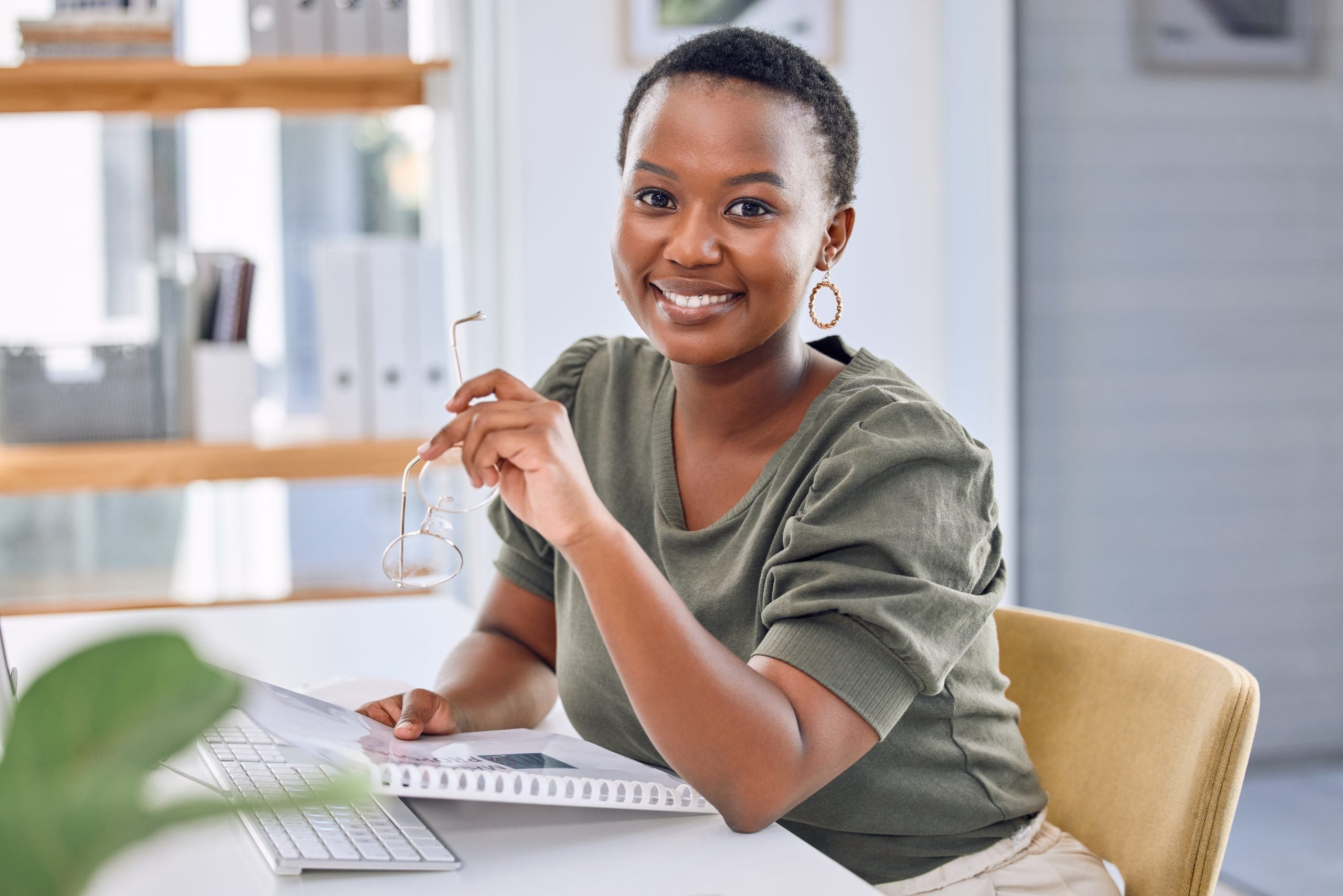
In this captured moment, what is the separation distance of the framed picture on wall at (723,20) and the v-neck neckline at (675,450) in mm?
1584

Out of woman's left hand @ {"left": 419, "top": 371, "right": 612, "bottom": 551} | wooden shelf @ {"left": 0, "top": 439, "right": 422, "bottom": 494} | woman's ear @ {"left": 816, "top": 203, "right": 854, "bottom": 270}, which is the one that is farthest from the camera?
wooden shelf @ {"left": 0, "top": 439, "right": 422, "bottom": 494}

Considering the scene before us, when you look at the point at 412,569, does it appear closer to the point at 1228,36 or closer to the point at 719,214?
the point at 719,214

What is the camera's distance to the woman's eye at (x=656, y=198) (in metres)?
1.07

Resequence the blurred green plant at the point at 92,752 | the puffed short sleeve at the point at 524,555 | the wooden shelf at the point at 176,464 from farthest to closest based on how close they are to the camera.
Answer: the wooden shelf at the point at 176,464
the puffed short sleeve at the point at 524,555
the blurred green plant at the point at 92,752

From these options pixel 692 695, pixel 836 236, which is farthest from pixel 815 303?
pixel 692 695

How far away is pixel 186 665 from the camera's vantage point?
0.73 ft

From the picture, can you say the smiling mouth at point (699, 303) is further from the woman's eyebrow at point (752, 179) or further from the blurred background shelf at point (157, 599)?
the blurred background shelf at point (157, 599)

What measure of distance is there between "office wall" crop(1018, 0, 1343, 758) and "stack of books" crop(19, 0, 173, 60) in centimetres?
175

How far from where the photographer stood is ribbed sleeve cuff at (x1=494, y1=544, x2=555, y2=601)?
1.28 m

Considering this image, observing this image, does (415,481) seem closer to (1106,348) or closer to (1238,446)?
(1106,348)

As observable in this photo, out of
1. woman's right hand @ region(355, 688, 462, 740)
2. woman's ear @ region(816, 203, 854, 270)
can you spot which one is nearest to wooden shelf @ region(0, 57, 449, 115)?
woman's ear @ region(816, 203, 854, 270)

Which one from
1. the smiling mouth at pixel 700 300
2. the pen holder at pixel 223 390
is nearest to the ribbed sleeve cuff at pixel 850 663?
the smiling mouth at pixel 700 300

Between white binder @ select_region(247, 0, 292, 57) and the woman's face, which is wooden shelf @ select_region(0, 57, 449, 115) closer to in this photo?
white binder @ select_region(247, 0, 292, 57)

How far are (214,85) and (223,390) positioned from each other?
0.64 meters
